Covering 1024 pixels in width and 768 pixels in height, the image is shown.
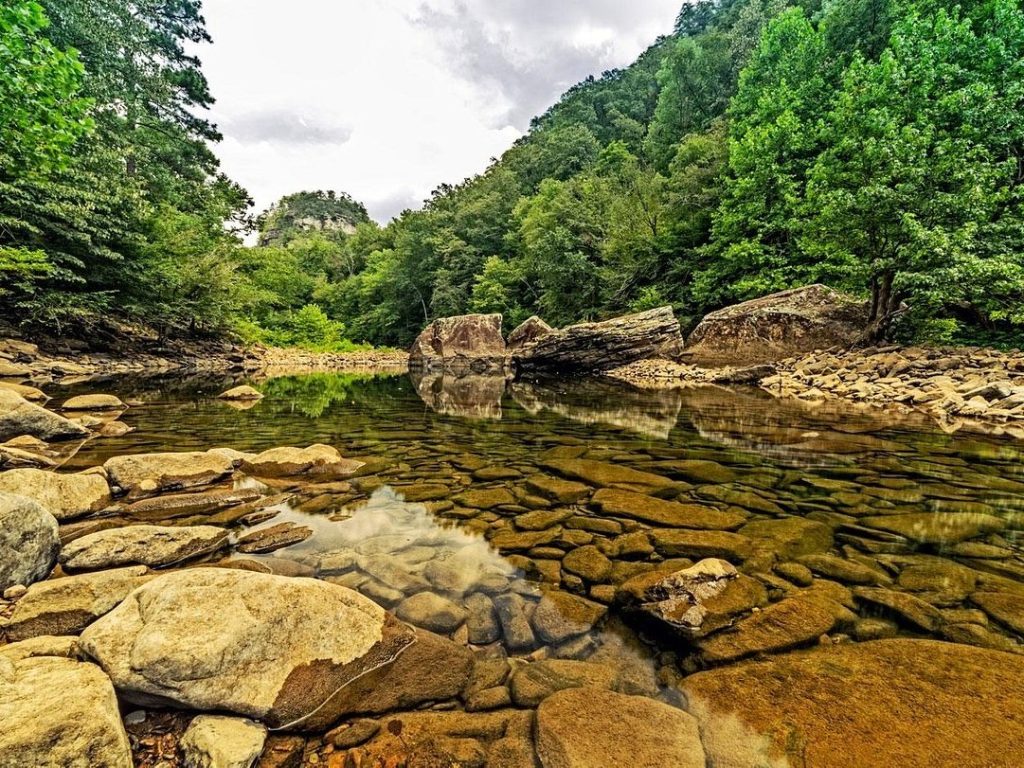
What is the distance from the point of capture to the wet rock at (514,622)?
2.23m

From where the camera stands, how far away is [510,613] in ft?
8.03

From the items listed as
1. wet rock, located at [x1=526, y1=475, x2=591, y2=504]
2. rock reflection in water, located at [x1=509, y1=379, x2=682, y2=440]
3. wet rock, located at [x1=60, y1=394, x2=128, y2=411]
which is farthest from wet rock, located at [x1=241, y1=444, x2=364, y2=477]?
wet rock, located at [x1=60, y1=394, x2=128, y2=411]

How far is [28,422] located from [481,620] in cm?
667

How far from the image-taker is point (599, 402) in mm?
10984

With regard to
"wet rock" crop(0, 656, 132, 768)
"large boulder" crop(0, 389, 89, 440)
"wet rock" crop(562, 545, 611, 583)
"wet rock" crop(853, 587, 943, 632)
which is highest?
"large boulder" crop(0, 389, 89, 440)

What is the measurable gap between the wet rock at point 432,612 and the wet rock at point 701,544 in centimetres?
147

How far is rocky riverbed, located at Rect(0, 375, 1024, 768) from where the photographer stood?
1567 mm

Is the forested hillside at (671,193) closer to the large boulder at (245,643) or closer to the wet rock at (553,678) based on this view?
the large boulder at (245,643)

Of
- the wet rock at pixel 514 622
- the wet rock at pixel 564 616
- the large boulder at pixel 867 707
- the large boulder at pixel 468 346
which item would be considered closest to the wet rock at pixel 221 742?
the wet rock at pixel 514 622

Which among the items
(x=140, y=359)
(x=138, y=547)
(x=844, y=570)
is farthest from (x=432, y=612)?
(x=140, y=359)

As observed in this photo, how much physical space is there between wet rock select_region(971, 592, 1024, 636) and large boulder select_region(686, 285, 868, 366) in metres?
13.6

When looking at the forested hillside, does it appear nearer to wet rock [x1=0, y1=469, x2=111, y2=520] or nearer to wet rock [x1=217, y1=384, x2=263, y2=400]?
wet rock [x1=217, y1=384, x2=263, y2=400]

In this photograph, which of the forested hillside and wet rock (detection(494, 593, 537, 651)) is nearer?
wet rock (detection(494, 593, 537, 651))

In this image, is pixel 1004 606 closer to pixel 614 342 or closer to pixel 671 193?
pixel 614 342
